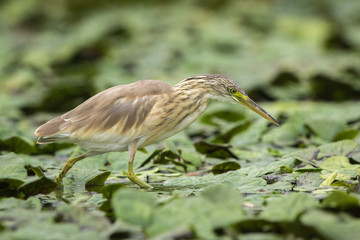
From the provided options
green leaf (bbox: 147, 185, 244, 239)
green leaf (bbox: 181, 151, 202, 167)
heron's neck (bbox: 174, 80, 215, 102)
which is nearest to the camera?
green leaf (bbox: 147, 185, 244, 239)

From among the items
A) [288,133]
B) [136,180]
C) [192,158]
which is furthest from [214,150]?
[136,180]

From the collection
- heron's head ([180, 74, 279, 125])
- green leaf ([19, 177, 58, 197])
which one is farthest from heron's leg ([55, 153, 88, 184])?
heron's head ([180, 74, 279, 125])

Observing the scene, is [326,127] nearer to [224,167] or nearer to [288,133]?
[288,133]

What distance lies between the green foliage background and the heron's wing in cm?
34

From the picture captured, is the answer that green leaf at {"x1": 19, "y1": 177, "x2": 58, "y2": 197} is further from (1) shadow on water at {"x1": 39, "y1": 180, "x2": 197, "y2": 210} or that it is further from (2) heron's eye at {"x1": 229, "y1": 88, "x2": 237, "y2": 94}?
(2) heron's eye at {"x1": 229, "y1": 88, "x2": 237, "y2": 94}

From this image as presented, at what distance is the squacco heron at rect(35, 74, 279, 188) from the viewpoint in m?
4.82

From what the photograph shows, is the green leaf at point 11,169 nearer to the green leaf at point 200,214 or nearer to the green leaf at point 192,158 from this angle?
the green leaf at point 200,214

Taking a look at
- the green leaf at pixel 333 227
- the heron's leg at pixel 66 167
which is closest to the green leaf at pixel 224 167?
the heron's leg at pixel 66 167

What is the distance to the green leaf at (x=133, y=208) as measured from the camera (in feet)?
11.3

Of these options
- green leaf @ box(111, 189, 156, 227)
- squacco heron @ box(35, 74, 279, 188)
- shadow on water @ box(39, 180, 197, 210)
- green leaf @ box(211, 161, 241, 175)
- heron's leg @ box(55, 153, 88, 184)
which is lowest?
green leaf @ box(211, 161, 241, 175)

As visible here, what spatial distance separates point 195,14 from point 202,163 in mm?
8553

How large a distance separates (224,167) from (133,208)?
1996mm

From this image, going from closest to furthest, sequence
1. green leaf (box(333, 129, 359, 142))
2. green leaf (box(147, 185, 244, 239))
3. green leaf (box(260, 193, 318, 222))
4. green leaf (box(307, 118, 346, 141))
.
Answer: green leaf (box(147, 185, 244, 239))
green leaf (box(260, 193, 318, 222))
green leaf (box(333, 129, 359, 142))
green leaf (box(307, 118, 346, 141))

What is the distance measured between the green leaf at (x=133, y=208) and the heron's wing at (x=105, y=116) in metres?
1.42
